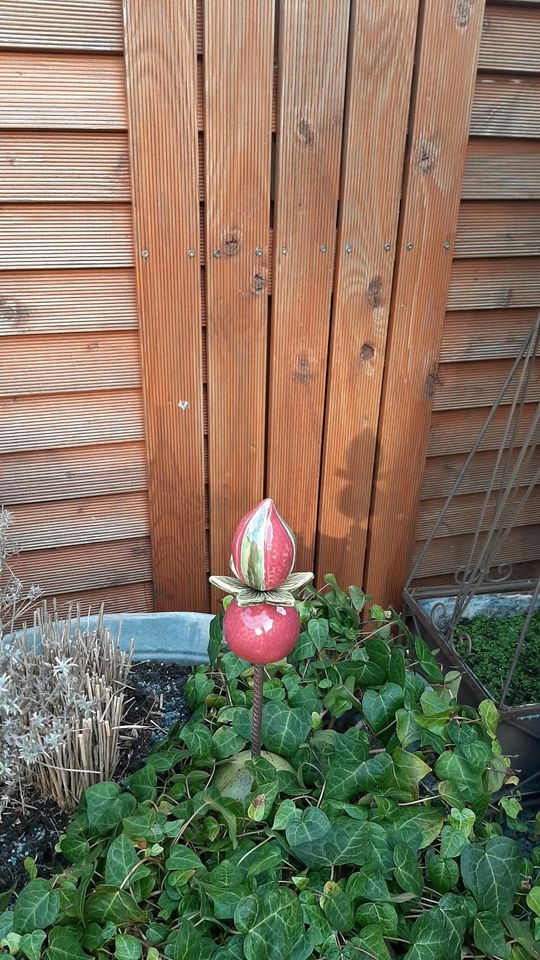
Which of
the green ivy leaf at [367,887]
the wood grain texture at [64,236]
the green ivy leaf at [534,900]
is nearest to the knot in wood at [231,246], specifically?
the wood grain texture at [64,236]

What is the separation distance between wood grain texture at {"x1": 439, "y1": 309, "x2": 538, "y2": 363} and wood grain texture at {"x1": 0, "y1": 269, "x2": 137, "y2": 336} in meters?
0.78

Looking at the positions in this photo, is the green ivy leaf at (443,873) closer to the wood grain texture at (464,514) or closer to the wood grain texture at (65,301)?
the wood grain texture at (464,514)

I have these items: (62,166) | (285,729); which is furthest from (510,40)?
(285,729)

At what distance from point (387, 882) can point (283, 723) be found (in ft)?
0.92

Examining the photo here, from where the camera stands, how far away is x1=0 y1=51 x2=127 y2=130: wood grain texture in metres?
1.27

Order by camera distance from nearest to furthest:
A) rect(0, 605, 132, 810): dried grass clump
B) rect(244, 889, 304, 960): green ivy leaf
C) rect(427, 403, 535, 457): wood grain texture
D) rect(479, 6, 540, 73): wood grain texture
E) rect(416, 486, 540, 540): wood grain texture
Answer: rect(244, 889, 304, 960): green ivy leaf < rect(0, 605, 132, 810): dried grass clump < rect(479, 6, 540, 73): wood grain texture < rect(427, 403, 535, 457): wood grain texture < rect(416, 486, 540, 540): wood grain texture

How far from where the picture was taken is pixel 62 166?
1344mm

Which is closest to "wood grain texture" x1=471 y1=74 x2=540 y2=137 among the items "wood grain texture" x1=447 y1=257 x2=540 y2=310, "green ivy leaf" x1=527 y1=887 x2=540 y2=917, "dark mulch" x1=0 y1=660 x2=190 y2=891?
"wood grain texture" x1=447 y1=257 x2=540 y2=310

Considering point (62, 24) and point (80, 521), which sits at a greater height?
point (62, 24)

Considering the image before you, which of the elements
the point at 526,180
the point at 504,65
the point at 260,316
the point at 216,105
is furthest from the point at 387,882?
the point at 504,65

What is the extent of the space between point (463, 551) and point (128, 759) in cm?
117

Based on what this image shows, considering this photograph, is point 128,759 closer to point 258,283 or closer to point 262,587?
Answer: point 262,587

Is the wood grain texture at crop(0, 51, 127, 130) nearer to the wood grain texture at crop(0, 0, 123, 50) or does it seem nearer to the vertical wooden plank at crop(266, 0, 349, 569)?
the wood grain texture at crop(0, 0, 123, 50)

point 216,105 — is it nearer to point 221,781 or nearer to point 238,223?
point 238,223
